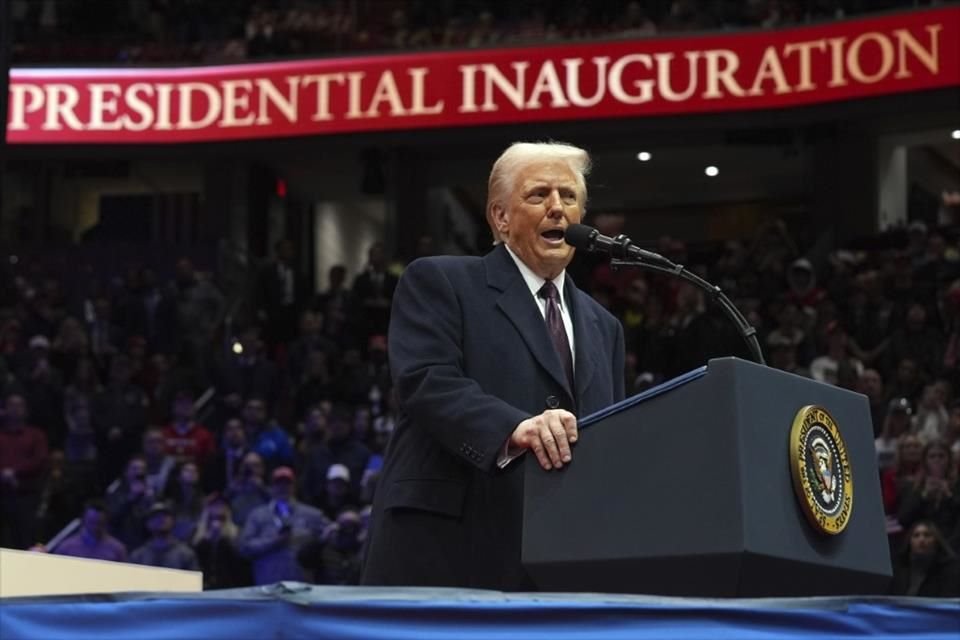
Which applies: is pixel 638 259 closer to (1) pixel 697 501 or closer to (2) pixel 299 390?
(1) pixel 697 501

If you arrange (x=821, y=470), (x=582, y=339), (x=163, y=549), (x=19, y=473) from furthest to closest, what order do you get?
(x=19, y=473) → (x=163, y=549) → (x=582, y=339) → (x=821, y=470)

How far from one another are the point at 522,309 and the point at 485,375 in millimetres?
169

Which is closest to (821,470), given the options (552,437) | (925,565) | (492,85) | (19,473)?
(552,437)

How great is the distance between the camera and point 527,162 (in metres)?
3.63

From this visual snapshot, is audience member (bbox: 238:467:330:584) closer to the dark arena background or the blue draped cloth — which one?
the dark arena background

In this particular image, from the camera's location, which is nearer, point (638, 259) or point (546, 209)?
point (638, 259)

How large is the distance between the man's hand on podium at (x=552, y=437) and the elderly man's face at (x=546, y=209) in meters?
0.58

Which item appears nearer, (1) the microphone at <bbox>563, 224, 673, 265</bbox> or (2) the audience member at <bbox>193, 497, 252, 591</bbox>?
(1) the microphone at <bbox>563, 224, 673, 265</bbox>

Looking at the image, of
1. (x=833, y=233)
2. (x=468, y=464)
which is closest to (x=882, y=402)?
(x=833, y=233)

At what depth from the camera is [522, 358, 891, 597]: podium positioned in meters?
2.83

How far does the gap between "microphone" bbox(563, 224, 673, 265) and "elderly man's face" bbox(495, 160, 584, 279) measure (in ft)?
0.36

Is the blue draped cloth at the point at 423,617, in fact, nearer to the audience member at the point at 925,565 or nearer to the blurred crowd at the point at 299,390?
the blurred crowd at the point at 299,390

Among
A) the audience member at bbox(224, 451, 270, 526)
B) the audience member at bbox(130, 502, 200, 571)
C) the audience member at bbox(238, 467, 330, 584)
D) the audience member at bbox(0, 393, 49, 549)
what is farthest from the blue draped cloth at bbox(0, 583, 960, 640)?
the audience member at bbox(0, 393, 49, 549)

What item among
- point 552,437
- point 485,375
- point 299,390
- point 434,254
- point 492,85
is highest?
point 492,85
